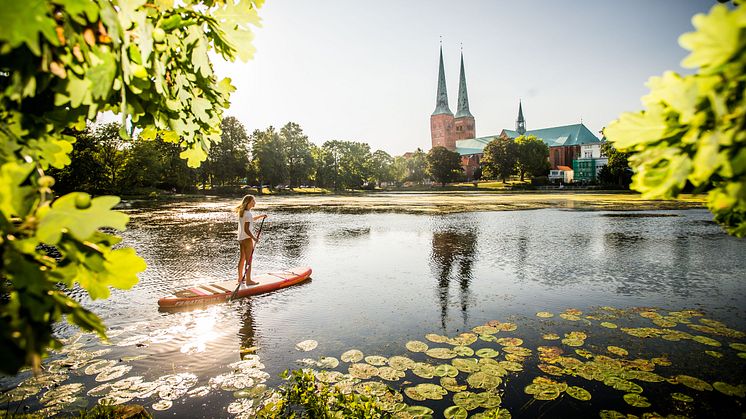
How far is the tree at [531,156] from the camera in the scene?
3750 inches

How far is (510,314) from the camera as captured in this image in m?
7.29

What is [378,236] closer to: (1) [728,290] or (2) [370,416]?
(1) [728,290]

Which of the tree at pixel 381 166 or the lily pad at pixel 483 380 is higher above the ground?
the tree at pixel 381 166

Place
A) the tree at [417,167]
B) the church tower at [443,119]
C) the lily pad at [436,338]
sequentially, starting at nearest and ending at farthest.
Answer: the lily pad at [436,338]
the tree at [417,167]
the church tower at [443,119]

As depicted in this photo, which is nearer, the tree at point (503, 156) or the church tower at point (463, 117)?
the tree at point (503, 156)

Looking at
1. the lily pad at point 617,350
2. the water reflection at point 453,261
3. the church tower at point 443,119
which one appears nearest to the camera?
the lily pad at point 617,350

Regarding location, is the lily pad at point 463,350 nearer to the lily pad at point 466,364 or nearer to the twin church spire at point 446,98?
the lily pad at point 466,364

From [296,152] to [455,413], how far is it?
289 ft

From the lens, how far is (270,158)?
265 ft

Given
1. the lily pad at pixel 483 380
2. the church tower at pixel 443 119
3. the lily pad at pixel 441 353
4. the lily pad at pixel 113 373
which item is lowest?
the lily pad at pixel 441 353

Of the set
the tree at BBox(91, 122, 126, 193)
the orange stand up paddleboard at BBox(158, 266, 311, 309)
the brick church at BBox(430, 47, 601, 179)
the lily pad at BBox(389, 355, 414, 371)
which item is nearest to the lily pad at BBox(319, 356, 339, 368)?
the lily pad at BBox(389, 355, 414, 371)

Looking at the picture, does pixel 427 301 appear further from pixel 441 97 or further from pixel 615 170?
pixel 441 97

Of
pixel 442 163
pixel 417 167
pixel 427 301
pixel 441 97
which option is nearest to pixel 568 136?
pixel 441 97

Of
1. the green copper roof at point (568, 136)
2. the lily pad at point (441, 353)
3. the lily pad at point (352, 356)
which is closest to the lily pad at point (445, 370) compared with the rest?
the lily pad at point (441, 353)
